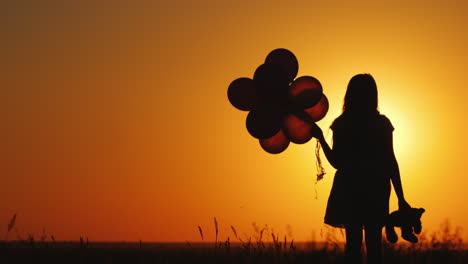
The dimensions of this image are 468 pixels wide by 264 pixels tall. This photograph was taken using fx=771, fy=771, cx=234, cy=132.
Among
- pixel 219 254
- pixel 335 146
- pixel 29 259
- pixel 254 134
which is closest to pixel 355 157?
pixel 335 146

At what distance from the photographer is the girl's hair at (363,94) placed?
6.35 m

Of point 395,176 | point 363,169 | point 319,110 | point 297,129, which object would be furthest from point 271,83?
point 395,176

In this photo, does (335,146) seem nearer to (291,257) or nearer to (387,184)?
(387,184)

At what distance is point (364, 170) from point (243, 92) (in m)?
1.56

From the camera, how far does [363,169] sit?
634 centimetres

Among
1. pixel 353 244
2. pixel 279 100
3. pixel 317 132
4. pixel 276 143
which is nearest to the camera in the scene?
pixel 353 244

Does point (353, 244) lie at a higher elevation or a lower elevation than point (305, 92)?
lower

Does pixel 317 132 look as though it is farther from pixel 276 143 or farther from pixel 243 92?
pixel 243 92

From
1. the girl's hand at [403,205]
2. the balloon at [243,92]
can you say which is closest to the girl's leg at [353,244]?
the girl's hand at [403,205]

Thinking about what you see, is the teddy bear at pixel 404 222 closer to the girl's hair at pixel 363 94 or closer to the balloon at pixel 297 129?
the girl's hair at pixel 363 94

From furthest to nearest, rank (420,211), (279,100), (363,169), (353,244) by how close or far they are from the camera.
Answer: (279,100)
(420,211)
(363,169)
(353,244)

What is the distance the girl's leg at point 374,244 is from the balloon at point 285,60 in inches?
69.7

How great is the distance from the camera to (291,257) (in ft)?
23.4

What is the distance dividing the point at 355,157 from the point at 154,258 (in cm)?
247
